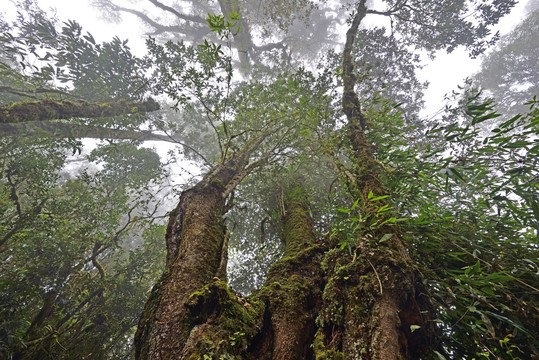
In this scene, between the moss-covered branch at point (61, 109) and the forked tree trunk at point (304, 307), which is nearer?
the forked tree trunk at point (304, 307)

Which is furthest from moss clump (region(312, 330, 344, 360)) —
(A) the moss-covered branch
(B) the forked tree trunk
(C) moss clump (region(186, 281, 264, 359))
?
(A) the moss-covered branch

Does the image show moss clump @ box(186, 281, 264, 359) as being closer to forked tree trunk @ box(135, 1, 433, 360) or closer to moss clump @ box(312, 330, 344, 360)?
forked tree trunk @ box(135, 1, 433, 360)

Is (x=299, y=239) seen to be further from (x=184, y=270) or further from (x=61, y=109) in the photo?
(x=61, y=109)

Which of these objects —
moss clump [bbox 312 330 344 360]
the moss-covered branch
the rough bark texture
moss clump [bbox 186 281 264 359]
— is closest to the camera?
moss clump [bbox 312 330 344 360]

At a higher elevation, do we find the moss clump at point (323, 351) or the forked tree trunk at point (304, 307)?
the forked tree trunk at point (304, 307)

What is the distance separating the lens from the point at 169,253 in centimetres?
265

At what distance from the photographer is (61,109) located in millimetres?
5047

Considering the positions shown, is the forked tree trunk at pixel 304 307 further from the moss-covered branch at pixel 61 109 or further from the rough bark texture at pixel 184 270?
the moss-covered branch at pixel 61 109

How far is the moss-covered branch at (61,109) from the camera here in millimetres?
4316

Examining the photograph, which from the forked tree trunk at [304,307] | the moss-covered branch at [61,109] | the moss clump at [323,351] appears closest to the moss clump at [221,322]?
the forked tree trunk at [304,307]

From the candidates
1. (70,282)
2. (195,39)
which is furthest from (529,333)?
(195,39)

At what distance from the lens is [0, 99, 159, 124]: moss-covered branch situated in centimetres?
432

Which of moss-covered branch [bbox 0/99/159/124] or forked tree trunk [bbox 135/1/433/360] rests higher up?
Answer: moss-covered branch [bbox 0/99/159/124]

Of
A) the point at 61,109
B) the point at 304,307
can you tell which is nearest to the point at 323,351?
the point at 304,307
